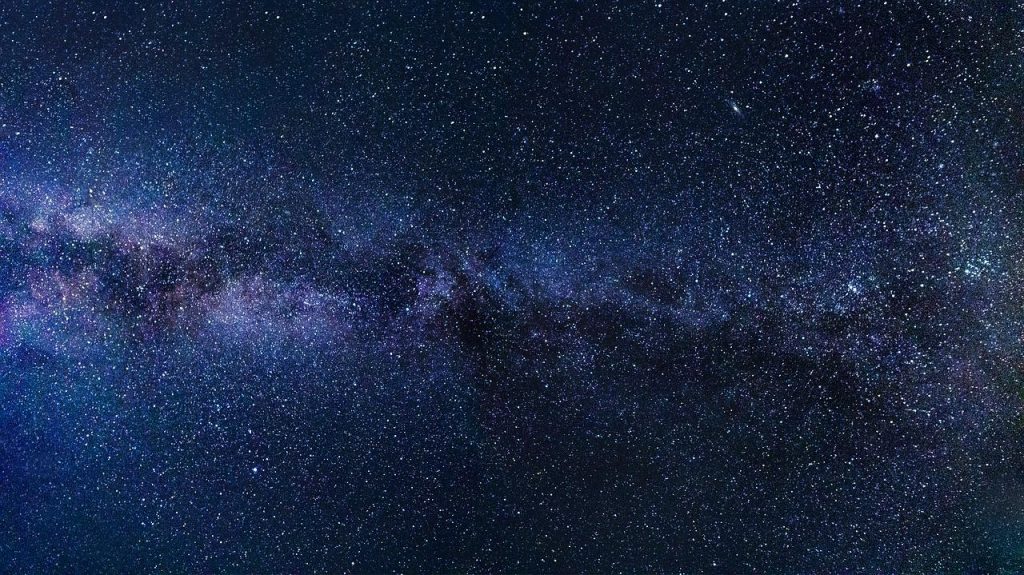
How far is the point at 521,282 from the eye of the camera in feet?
4.96

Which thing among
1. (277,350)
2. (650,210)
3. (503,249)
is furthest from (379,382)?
(650,210)

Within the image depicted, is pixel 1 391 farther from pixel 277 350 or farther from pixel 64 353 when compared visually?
pixel 277 350

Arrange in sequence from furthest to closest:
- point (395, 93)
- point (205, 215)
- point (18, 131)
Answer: point (18, 131) → point (205, 215) → point (395, 93)

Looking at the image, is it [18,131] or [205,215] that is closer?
[205,215]

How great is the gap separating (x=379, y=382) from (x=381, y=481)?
0.29m

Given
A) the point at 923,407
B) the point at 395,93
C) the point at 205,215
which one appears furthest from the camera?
the point at 205,215

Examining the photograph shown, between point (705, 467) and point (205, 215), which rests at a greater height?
point (205, 215)

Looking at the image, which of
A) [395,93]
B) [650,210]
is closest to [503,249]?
[650,210]

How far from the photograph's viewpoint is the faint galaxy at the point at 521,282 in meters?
1.36

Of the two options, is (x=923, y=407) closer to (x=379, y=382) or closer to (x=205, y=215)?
(x=379, y=382)

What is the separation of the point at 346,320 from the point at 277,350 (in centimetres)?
22

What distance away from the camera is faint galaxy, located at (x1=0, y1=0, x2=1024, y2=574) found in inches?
53.4

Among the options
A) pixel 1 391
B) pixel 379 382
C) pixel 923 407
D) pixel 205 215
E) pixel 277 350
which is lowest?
pixel 923 407

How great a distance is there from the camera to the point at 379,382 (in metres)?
1.61
